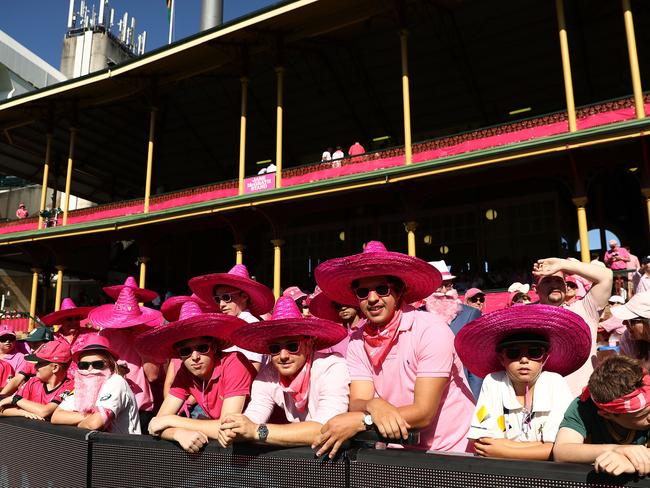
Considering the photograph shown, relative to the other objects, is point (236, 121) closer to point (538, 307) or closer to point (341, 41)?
point (341, 41)

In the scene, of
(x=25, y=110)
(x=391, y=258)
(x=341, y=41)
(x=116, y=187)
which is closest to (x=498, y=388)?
(x=391, y=258)

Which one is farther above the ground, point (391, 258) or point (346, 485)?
point (391, 258)

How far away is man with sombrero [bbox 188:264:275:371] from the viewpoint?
4.45m

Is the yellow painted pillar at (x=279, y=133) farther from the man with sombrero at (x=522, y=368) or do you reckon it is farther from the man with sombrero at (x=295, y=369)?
the man with sombrero at (x=522, y=368)

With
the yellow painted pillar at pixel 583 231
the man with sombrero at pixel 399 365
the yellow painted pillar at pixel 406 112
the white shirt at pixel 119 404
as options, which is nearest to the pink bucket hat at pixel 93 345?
the white shirt at pixel 119 404

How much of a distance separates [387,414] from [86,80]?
18307mm

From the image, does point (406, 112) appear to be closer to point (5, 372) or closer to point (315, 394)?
point (5, 372)

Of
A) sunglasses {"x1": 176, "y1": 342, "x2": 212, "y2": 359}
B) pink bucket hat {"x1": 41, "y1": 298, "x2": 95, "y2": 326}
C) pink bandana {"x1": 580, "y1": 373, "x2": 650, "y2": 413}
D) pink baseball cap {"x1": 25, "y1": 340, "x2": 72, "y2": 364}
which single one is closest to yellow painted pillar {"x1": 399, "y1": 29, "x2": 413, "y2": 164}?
pink bucket hat {"x1": 41, "y1": 298, "x2": 95, "y2": 326}

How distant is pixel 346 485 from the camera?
2082mm

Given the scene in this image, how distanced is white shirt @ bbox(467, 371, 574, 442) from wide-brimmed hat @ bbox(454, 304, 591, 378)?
20 centimetres

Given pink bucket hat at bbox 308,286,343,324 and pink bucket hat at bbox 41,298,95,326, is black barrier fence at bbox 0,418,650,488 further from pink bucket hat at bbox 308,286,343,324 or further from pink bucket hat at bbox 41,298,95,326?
pink bucket hat at bbox 41,298,95,326

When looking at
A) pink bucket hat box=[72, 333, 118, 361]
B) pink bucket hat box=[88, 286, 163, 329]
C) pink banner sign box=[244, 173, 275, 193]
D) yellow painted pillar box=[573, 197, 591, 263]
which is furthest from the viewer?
pink banner sign box=[244, 173, 275, 193]

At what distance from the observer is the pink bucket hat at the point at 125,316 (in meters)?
4.87

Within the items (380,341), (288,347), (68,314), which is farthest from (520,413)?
(68,314)
